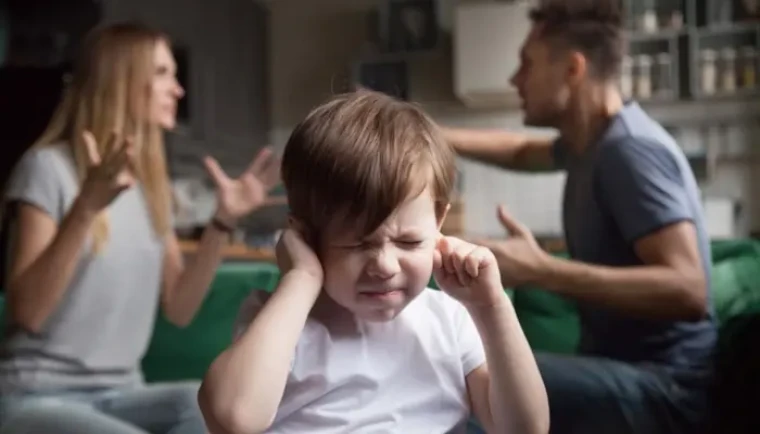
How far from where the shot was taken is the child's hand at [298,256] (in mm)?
425

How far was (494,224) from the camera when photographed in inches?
26.9

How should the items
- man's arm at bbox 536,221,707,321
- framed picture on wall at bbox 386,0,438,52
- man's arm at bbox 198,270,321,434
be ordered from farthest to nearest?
framed picture on wall at bbox 386,0,438,52 < man's arm at bbox 536,221,707,321 < man's arm at bbox 198,270,321,434

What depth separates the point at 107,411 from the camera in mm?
735

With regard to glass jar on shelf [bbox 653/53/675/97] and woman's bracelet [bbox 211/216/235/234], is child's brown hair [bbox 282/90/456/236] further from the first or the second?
glass jar on shelf [bbox 653/53/675/97]

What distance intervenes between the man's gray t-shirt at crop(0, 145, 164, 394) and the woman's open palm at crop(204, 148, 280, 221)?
0.12m

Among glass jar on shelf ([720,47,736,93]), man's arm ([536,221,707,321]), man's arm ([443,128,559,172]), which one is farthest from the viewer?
glass jar on shelf ([720,47,736,93])

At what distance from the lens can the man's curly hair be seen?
2.05ft

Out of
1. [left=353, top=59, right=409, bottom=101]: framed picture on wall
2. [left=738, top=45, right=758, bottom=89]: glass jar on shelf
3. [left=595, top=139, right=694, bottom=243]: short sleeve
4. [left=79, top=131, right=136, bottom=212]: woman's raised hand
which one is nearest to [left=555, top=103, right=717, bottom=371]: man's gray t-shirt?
[left=595, top=139, right=694, bottom=243]: short sleeve

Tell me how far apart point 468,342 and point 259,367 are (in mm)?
123

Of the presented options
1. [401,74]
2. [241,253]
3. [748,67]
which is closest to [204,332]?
[241,253]

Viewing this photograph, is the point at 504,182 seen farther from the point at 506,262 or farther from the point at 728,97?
the point at 728,97

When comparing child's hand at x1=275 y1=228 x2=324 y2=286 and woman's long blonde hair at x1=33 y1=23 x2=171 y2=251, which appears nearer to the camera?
child's hand at x1=275 y1=228 x2=324 y2=286

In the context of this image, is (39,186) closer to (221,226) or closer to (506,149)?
(221,226)

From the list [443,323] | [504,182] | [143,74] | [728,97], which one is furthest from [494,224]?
[728,97]
